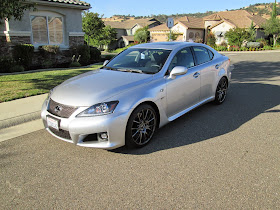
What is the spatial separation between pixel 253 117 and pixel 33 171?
4.56 metres

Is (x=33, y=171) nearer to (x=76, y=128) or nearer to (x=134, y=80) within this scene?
(x=76, y=128)

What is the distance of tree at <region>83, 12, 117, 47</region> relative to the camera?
51.4m

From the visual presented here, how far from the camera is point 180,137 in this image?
4488 millimetres

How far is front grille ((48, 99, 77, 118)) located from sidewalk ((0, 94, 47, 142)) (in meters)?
1.26

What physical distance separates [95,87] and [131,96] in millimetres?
636

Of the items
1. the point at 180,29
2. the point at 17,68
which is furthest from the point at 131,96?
the point at 180,29

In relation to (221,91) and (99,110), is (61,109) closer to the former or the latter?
(99,110)

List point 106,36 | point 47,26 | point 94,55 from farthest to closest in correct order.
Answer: point 106,36 → point 94,55 → point 47,26

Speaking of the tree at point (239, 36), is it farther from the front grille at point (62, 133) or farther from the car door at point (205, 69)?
the front grille at point (62, 133)

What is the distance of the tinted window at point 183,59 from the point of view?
4823 millimetres

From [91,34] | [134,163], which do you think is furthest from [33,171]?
[91,34]

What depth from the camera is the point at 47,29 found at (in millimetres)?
13758

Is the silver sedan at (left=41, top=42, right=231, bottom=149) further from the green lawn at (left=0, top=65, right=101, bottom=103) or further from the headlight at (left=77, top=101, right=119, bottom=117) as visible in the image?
the green lawn at (left=0, top=65, right=101, bottom=103)

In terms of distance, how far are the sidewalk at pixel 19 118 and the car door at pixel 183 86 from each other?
2691 mm
